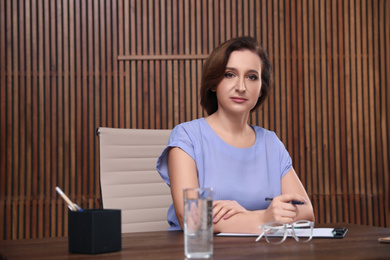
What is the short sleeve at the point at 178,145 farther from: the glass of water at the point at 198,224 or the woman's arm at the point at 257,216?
the glass of water at the point at 198,224

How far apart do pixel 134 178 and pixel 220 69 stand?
88cm

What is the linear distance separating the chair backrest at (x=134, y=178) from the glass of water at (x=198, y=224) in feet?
5.03

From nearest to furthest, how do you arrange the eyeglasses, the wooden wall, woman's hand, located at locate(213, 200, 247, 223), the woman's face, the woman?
the eyeglasses < woman's hand, located at locate(213, 200, 247, 223) < the woman < the woman's face < the wooden wall

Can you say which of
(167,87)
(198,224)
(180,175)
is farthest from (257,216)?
(167,87)

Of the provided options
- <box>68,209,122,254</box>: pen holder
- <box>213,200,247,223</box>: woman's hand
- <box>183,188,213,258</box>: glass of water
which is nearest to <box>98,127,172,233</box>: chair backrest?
<box>213,200,247,223</box>: woman's hand

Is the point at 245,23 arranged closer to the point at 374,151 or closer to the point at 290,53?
the point at 290,53

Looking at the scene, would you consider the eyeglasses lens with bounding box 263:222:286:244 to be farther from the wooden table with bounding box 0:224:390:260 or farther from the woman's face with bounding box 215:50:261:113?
the woman's face with bounding box 215:50:261:113

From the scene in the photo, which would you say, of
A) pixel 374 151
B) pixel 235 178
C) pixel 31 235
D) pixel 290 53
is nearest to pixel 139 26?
pixel 290 53

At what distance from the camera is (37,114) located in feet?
17.1

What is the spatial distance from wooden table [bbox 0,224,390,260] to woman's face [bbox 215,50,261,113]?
0.85 metres

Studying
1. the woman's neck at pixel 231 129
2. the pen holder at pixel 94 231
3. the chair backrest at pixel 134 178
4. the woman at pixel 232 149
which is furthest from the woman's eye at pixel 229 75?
the pen holder at pixel 94 231

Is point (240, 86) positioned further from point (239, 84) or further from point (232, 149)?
point (232, 149)

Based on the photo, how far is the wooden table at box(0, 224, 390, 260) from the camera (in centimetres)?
146

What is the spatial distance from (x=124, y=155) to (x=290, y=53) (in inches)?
119
